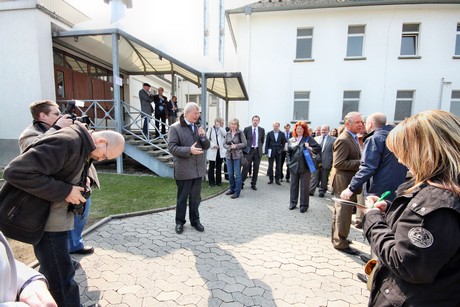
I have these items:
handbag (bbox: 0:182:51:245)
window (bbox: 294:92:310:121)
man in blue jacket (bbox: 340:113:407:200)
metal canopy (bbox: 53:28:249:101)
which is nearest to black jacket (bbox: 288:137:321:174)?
man in blue jacket (bbox: 340:113:407:200)

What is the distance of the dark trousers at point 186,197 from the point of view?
144 inches

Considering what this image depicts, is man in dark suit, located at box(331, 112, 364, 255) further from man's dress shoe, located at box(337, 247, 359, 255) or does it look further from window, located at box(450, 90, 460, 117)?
window, located at box(450, 90, 460, 117)

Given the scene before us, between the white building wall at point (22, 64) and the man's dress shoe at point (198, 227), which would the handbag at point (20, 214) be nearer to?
the man's dress shoe at point (198, 227)

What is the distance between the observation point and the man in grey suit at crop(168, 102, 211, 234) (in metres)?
3.57

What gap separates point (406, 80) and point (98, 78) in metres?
14.9

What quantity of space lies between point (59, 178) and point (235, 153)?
4.36 m

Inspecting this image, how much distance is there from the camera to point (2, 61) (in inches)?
287

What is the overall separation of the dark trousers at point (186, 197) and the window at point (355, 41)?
12989 millimetres

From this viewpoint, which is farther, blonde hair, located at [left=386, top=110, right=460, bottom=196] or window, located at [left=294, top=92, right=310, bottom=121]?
window, located at [left=294, top=92, right=310, bottom=121]

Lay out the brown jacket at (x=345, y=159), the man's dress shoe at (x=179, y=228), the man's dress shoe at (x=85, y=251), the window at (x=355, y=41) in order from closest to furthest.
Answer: the man's dress shoe at (x=85, y=251), the brown jacket at (x=345, y=159), the man's dress shoe at (x=179, y=228), the window at (x=355, y=41)

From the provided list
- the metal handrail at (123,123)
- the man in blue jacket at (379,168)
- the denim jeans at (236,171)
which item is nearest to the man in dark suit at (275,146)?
the denim jeans at (236,171)

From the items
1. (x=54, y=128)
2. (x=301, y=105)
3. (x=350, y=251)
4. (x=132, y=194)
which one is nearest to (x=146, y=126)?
(x=132, y=194)

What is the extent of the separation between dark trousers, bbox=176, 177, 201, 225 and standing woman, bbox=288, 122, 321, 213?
207 cm

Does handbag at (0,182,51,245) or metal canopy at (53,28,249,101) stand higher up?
metal canopy at (53,28,249,101)
